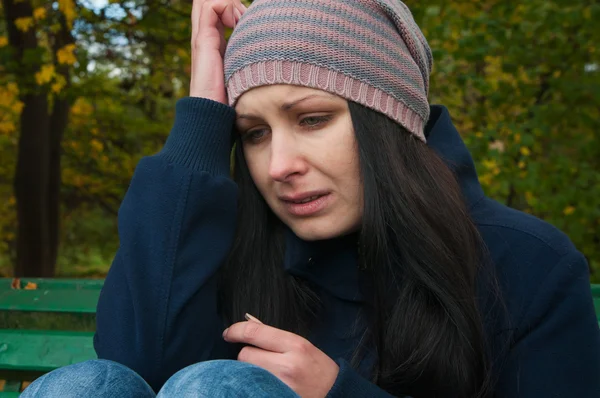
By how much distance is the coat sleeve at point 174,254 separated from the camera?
178 cm

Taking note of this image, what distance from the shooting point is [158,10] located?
194 inches

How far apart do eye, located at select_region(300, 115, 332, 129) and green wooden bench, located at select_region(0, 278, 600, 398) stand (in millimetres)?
1047

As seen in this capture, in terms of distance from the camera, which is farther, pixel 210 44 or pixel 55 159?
pixel 55 159

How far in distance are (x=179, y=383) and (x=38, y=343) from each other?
3.51 feet

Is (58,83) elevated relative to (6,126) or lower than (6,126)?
elevated

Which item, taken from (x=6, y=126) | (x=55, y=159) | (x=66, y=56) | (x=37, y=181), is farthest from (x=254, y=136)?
(x=55, y=159)

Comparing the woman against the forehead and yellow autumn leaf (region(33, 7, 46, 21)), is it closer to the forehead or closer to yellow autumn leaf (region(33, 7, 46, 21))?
the forehead

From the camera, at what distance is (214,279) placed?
6.30ft

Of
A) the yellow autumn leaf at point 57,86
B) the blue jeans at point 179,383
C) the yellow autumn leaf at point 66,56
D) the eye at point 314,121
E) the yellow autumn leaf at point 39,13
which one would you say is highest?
the yellow autumn leaf at point 39,13

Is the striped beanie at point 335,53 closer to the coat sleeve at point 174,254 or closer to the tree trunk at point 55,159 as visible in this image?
the coat sleeve at point 174,254

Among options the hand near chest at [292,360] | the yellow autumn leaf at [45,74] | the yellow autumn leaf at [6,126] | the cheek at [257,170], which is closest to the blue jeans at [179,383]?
the hand near chest at [292,360]

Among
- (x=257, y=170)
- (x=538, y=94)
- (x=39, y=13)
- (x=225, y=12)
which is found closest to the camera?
(x=257, y=170)

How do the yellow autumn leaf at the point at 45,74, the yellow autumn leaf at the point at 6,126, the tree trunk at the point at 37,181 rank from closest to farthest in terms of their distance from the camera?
the yellow autumn leaf at the point at 45,74 → the tree trunk at the point at 37,181 → the yellow autumn leaf at the point at 6,126

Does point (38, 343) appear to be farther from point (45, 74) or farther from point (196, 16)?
point (45, 74)
